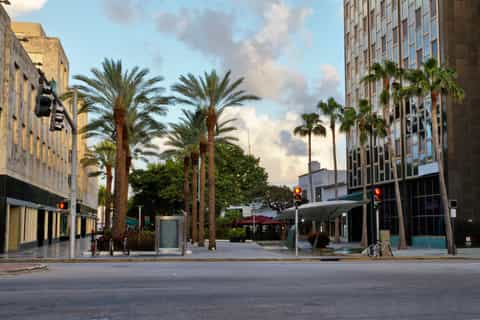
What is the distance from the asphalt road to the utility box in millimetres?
16511

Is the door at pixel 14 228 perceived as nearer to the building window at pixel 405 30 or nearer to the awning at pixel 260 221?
the awning at pixel 260 221

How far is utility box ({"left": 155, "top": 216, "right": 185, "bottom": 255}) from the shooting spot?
38.2 metres

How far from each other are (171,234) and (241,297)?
2423 centimetres

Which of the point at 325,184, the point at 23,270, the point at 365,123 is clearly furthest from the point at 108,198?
the point at 23,270

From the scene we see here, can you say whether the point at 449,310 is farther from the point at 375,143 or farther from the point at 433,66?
the point at 375,143

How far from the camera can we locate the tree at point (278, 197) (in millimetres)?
108125

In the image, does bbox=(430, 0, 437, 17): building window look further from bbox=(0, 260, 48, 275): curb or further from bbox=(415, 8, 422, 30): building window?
bbox=(0, 260, 48, 275): curb

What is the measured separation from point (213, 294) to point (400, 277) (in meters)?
8.12

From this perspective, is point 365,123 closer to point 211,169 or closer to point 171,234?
point 211,169

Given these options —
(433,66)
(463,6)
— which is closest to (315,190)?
(463,6)

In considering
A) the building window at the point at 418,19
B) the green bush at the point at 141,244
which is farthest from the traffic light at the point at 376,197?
the building window at the point at 418,19

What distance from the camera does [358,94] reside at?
67.8 meters

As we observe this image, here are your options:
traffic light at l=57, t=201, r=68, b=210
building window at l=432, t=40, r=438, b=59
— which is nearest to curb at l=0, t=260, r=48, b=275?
traffic light at l=57, t=201, r=68, b=210

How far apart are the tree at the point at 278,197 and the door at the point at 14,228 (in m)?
63.1
